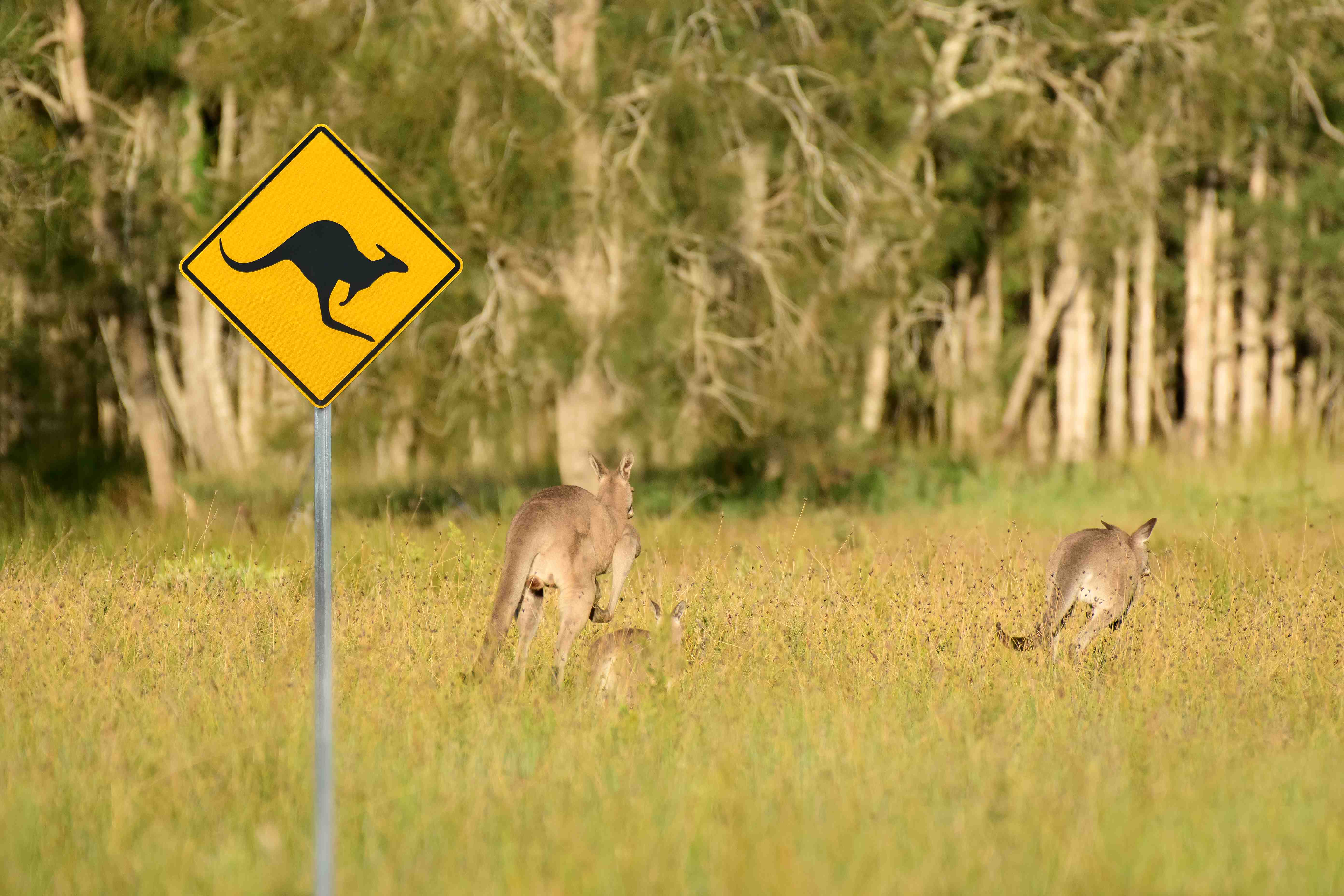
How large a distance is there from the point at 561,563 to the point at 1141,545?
3601 millimetres

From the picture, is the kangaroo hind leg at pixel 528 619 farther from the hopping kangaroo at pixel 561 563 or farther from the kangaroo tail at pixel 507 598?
the kangaroo tail at pixel 507 598

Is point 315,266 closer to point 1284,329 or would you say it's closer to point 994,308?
point 994,308

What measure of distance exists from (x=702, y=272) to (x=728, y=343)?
857 millimetres

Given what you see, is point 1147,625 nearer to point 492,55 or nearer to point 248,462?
point 492,55

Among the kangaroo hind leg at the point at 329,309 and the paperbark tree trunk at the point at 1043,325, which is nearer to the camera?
the kangaroo hind leg at the point at 329,309

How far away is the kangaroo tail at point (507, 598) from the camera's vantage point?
6.96 m

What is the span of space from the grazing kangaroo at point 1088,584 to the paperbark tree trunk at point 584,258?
7357mm

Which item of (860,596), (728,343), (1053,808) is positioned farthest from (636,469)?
(1053,808)

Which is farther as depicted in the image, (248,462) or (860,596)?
(248,462)

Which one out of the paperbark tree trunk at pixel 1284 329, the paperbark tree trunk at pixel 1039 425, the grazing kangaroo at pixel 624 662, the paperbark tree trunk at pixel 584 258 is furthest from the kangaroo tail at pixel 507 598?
the paperbark tree trunk at pixel 1284 329

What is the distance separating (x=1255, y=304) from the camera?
3089cm

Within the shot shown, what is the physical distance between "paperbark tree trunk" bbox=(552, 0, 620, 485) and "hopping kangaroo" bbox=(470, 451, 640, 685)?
739 cm

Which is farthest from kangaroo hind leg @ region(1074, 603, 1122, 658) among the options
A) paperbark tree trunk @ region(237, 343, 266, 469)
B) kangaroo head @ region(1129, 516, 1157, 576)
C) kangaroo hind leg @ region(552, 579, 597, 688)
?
paperbark tree trunk @ region(237, 343, 266, 469)

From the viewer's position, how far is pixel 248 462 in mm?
23188
